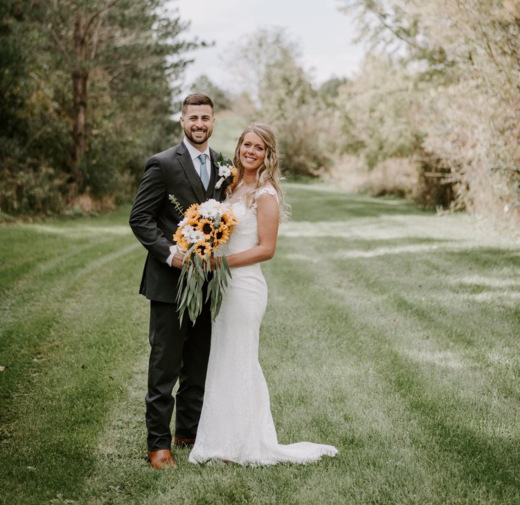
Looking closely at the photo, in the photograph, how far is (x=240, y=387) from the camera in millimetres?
3730

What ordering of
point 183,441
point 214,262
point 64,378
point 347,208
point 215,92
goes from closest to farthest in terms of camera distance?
1. point 214,262
2. point 183,441
3. point 64,378
4. point 347,208
5. point 215,92

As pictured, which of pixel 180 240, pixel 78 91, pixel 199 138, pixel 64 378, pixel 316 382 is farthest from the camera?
pixel 78 91

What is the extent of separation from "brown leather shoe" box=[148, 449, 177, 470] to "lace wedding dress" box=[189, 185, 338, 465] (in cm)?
12

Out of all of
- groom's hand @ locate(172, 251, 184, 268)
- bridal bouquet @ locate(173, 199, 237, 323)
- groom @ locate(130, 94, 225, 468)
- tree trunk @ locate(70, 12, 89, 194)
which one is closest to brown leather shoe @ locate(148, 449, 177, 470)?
groom @ locate(130, 94, 225, 468)

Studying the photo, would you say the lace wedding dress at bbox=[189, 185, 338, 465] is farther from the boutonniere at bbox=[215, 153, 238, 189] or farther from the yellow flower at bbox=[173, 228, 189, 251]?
the yellow flower at bbox=[173, 228, 189, 251]

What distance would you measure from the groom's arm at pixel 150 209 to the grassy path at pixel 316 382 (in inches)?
54.5

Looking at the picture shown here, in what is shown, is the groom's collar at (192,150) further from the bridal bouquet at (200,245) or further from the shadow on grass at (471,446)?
the shadow on grass at (471,446)

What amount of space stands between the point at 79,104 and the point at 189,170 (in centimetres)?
1600

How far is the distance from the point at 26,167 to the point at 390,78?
1384cm

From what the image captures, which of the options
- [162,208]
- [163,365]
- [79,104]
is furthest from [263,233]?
[79,104]

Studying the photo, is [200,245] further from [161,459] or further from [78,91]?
[78,91]

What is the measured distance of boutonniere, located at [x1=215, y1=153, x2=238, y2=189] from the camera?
370cm

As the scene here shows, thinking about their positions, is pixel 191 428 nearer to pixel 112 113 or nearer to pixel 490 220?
pixel 490 220

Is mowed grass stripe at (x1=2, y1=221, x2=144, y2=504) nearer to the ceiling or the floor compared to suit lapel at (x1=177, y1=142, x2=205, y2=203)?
nearer to the floor
